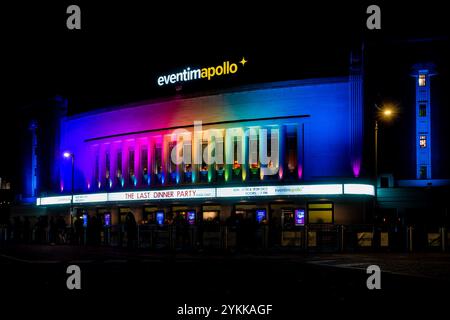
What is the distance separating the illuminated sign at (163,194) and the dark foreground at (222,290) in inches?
799

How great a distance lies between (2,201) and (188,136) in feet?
137

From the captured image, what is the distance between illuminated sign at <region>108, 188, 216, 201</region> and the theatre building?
0.22 ft

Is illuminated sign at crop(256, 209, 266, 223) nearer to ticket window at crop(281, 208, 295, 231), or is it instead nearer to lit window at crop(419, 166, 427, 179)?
ticket window at crop(281, 208, 295, 231)

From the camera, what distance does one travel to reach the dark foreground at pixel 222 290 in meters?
10.5

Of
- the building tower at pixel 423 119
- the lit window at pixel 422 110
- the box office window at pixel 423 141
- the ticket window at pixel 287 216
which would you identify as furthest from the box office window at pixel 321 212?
the lit window at pixel 422 110

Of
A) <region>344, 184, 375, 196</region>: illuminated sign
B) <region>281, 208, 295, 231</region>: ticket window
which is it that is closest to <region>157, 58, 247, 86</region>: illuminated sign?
<region>281, 208, 295, 231</region>: ticket window

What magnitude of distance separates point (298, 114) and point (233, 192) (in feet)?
20.9

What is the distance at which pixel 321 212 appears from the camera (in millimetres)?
39719

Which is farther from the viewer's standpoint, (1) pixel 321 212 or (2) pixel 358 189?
(1) pixel 321 212

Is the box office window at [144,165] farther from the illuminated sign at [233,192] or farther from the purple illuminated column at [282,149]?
the purple illuminated column at [282,149]

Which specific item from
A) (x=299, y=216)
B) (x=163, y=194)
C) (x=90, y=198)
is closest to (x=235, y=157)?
(x=163, y=194)

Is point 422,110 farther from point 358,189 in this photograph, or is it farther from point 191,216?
point 191,216

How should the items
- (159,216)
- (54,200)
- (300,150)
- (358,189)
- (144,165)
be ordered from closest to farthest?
(358,189) → (300,150) → (159,216) → (144,165) → (54,200)
